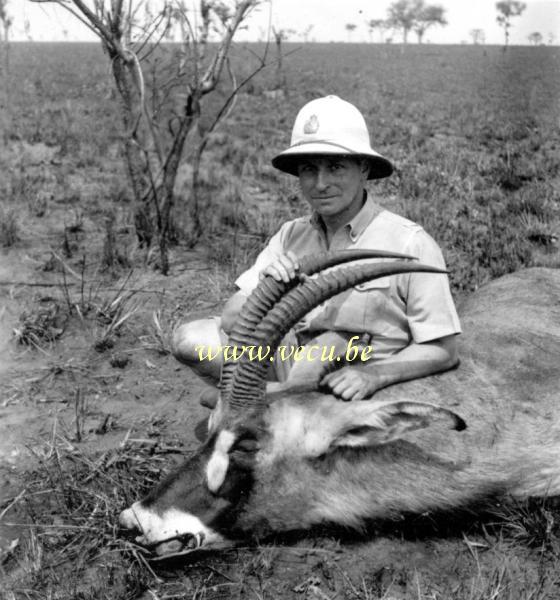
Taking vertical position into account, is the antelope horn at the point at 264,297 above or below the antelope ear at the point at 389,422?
above

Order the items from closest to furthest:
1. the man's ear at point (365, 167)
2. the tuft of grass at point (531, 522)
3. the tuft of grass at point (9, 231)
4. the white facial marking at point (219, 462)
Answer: the white facial marking at point (219, 462), the tuft of grass at point (531, 522), the man's ear at point (365, 167), the tuft of grass at point (9, 231)

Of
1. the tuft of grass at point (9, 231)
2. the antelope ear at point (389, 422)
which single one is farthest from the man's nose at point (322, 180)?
the tuft of grass at point (9, 231)

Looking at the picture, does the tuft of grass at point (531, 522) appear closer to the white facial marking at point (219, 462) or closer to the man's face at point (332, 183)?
the white facial marking at point (219, 462)

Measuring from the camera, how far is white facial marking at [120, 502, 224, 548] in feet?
10.5

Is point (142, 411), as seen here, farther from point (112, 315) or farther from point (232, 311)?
point (112, 315)

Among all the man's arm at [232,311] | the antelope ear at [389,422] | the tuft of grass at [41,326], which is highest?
the man's arm at [232,311]

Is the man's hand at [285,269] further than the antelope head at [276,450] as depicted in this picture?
Yes

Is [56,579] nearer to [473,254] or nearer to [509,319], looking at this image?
[509,319]

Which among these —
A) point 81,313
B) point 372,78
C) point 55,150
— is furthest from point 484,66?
point 81,313

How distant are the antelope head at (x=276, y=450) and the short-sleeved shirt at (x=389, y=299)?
0.41 meters

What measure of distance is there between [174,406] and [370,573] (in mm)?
2008

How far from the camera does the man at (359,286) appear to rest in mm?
3688

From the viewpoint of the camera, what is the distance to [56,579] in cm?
319

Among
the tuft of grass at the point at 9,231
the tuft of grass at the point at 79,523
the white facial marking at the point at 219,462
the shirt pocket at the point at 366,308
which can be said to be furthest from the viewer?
the tuft of grass at the point at 9,231
